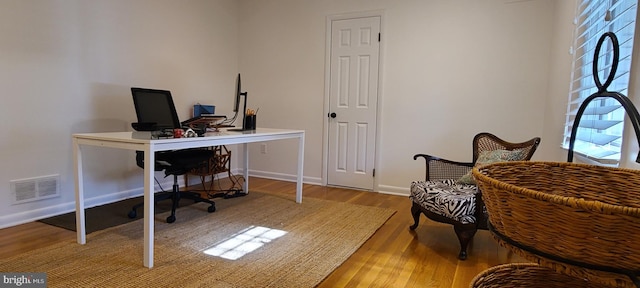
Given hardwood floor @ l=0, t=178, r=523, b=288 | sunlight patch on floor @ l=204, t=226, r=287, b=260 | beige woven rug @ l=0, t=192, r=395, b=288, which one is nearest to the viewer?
beige woven rug @ l=0, t=192, r=395, b=288

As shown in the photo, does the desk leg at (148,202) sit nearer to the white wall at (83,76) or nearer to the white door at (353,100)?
the white wall at (83,76)

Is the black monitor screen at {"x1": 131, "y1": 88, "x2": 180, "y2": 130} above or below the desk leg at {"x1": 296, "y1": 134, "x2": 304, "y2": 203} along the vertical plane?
above

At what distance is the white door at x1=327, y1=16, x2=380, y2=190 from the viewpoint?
12.8 ft

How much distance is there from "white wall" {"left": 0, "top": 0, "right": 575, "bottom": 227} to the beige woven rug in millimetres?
964

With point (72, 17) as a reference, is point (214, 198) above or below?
below

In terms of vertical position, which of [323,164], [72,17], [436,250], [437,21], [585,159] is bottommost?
[436,250]

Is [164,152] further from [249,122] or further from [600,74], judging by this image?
[600,74]

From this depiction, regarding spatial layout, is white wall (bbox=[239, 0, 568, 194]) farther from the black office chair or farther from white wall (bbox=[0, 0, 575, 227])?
the black office chair

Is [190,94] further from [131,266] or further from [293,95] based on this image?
[131,266]

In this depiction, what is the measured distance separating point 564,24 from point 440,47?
1.11 m

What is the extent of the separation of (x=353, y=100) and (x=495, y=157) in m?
1.92

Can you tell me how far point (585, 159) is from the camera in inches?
74.7

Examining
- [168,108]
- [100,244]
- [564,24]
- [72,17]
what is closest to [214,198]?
[168,108]

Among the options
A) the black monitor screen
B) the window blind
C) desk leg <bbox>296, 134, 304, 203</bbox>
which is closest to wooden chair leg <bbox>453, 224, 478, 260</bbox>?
the window blind
